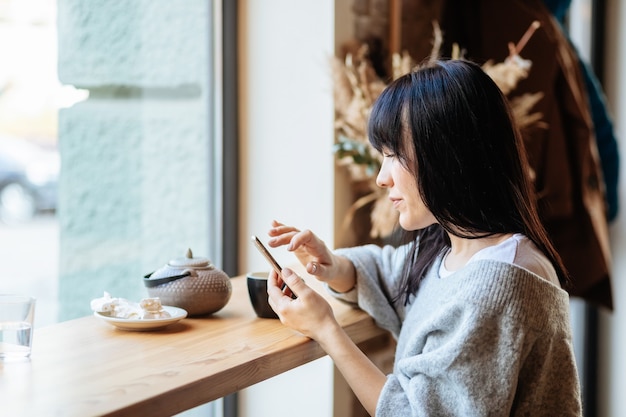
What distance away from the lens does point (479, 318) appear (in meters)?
1.17

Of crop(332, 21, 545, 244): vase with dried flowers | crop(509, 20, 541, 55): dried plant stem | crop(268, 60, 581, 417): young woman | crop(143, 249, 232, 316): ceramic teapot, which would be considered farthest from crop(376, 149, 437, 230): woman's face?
crop(509, 20, 541, 55): dried plant stem

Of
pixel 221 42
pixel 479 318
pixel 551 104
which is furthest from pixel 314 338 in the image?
pixel 551 104

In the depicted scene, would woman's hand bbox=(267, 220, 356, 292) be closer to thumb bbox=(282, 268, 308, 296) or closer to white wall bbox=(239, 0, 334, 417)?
thumb bbox=(282, 268, 308, 296)

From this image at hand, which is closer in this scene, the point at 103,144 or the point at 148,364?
the point at 148,364

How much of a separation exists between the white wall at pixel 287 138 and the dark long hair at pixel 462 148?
0.73 m

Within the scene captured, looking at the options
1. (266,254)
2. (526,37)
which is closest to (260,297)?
(266,254)

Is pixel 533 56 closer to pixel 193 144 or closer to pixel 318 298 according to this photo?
pixel 193 144

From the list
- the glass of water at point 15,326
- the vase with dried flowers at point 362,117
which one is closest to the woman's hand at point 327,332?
the glass of water at point 15,326

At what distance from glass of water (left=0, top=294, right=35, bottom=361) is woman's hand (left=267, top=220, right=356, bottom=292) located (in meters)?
0.48

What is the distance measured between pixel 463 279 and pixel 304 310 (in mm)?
288

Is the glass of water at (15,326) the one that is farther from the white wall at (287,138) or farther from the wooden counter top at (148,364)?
the white wall at (287,138)

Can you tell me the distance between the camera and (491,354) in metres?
1.17

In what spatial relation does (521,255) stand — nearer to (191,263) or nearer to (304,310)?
(304,310)

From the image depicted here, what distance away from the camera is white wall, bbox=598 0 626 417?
320 cm
